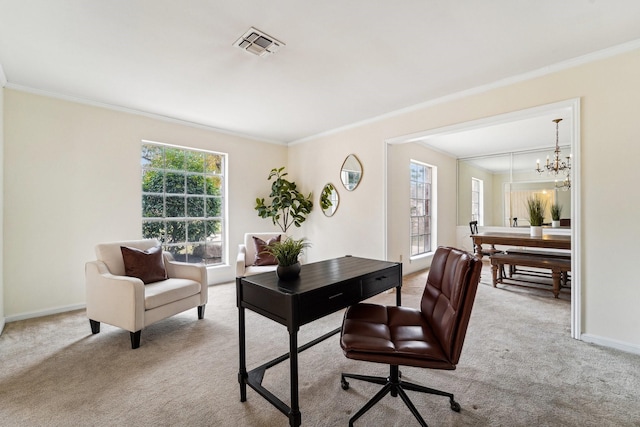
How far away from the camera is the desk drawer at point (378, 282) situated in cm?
191

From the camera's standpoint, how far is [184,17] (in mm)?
2016

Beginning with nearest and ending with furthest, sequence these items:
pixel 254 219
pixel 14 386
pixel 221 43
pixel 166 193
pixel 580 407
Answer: pixel 580 407
pixel 14 386
pixel 221 43
pixel 166 193
pixel 254 219

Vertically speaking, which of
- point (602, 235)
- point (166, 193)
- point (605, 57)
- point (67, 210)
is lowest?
point (602, 235)

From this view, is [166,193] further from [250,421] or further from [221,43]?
[250,421]

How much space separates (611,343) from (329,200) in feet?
11.9

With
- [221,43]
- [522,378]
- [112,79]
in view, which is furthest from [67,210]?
[522,378]

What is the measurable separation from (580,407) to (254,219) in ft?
14.8

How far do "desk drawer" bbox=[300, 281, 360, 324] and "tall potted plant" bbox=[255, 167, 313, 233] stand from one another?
Result: 10.9ft

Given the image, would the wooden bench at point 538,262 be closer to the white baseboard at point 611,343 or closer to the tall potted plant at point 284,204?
the white baseboard at point 611,343

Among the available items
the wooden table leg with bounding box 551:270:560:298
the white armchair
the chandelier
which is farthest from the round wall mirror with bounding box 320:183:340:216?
the chandelier

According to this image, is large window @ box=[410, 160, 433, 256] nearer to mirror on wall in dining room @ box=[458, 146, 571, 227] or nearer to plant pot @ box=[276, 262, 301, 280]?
mirror on wall in dining room @ box=[458, 146, 571, 227]

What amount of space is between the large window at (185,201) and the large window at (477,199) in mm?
5806

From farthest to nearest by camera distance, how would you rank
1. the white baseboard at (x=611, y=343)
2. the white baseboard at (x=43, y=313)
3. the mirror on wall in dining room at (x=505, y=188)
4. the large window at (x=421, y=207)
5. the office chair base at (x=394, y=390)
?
the mirror on wall in dining room at (x=505, y=188)
the large window at (x=421, y=207)
the white baseboard at (x=43, y=313)
the white baseboard at (x=611, y=343)
the office chair base at (x=394, y=390)

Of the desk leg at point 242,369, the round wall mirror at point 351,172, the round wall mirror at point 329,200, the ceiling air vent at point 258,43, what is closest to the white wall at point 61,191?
the ceiling air vent at point 258,43
